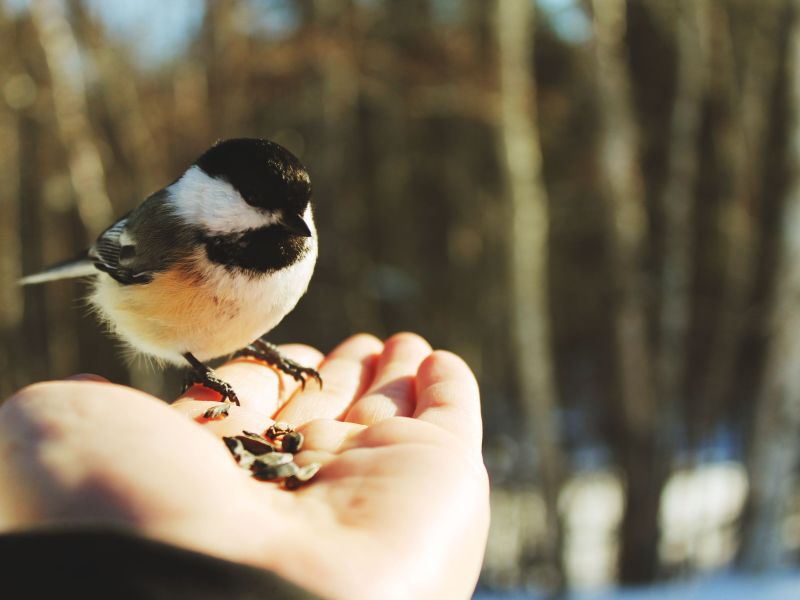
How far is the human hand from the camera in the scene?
0.73 metres

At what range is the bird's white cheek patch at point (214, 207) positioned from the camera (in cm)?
128

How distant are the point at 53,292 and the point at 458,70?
3548 millimetres

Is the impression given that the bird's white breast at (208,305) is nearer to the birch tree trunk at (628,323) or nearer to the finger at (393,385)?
the finger at (393,385)

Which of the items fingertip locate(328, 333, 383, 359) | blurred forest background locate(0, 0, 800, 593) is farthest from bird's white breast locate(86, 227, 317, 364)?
blurred forest background locate(0, 0, 800, 593)

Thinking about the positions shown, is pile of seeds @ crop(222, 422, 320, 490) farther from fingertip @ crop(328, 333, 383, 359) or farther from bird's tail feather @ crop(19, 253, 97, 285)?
bird's tail feather @ crop(19, 253, 97, 285)

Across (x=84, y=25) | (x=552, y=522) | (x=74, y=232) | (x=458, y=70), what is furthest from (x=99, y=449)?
(x=74, y=232)

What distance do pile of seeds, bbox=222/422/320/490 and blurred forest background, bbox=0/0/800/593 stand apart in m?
1.75

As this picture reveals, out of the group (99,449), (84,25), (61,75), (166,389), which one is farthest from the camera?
(166,389)

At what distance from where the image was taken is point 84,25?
3480mm

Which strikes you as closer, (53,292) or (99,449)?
(99,449)

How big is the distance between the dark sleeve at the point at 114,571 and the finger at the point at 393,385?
1.85 feet

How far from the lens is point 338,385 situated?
152 cm

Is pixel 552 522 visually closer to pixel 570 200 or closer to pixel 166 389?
pixel 570 200

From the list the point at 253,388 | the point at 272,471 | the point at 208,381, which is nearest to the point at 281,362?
the point at 253,388
